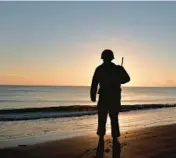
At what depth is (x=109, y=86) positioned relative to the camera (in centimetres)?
739

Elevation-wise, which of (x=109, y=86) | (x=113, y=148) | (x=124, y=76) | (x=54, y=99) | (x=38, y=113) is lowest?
(x=38, y=113)

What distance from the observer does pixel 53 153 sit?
10141 mm

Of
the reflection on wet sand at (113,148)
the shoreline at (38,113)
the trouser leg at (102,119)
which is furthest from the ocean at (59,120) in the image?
the trouser leg at (102,119)

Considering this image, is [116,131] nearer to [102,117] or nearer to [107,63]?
[102,117]

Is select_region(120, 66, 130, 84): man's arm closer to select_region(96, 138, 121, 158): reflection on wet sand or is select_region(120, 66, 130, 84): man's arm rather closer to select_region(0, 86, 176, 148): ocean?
select_region(96, 138, 121, 158): reflection on wet sand

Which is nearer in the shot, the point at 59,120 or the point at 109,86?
the point at 109,86

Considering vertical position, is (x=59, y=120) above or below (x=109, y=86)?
below

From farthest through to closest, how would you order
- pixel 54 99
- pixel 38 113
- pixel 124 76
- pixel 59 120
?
pixel 54 99 → pixel 38 113 → pixel 59 120 → pixel 124 76

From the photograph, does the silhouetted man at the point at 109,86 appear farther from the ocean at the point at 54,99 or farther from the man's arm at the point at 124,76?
the ocean at the point at 54,99

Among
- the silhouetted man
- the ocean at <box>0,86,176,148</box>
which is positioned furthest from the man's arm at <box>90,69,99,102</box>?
the ocean at <box>0,86,176,148</box>

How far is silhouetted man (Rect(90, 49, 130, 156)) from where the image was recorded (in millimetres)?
7344

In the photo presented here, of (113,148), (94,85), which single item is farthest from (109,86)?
(113,148)

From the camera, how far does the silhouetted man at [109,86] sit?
7344mm

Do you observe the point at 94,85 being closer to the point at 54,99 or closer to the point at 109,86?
the point at 109,86
